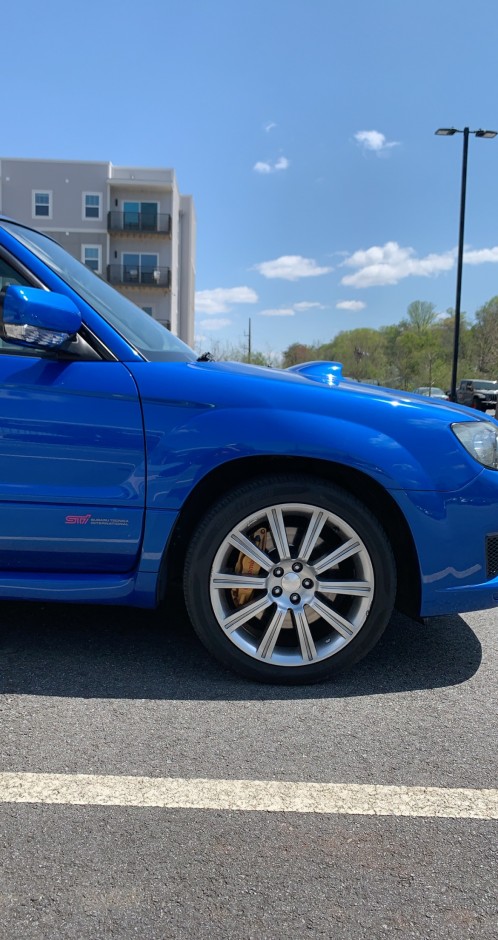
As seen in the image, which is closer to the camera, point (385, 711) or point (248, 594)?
point (385, 711)

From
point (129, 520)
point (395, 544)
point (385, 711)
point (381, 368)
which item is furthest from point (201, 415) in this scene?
point (381, 368)

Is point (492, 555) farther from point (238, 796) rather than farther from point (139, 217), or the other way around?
point (139, 217)

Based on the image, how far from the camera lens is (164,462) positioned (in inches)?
101

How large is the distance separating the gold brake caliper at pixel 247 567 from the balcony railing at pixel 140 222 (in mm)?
40567

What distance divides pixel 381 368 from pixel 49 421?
6808cm

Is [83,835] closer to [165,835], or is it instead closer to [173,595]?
[165,835]

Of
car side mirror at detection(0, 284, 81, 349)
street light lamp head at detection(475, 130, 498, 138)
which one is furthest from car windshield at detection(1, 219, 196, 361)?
street light lamp head at detection(475, 130, 498, 138)

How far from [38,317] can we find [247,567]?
4.12 feet

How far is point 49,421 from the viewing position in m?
2.56

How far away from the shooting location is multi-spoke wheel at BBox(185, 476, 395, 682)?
104 inches

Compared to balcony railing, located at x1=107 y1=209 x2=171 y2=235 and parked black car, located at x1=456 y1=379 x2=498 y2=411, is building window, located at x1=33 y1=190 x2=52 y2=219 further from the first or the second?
parked black car, located at x1=456 y1=379 x2=498 y2=411

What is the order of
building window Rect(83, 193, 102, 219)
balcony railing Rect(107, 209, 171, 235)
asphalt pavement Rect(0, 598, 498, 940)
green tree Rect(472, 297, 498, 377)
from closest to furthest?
asphalt pavement Rect(0, 598, 498, 940) < building window Rect(83, 193, 102, 219) < balcony railing Rect(107, 209, 171, 235) < green tree Rect(472, 297, 498, 377)

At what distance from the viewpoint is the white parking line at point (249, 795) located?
194 centimetres

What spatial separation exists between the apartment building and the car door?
38.0 metres
